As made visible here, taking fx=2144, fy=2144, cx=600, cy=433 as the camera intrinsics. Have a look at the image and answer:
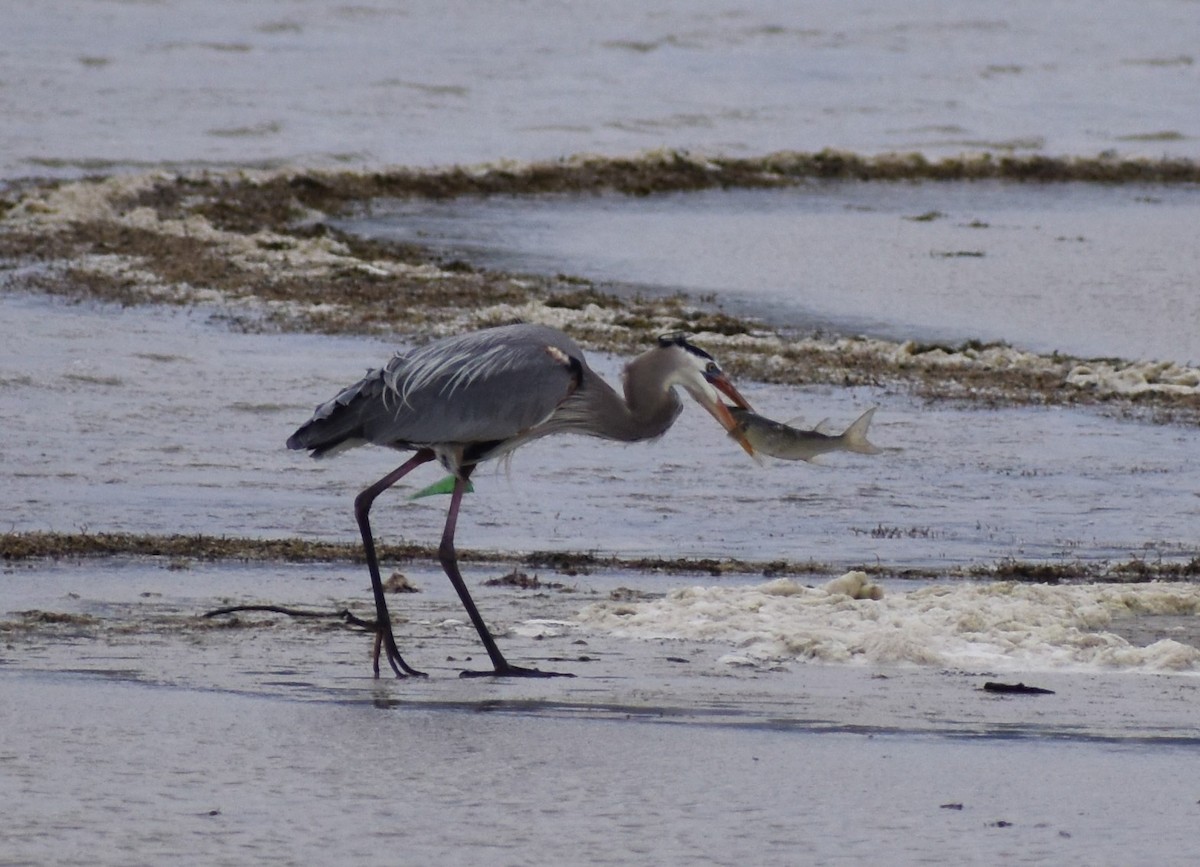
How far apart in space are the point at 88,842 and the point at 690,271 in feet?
68.1

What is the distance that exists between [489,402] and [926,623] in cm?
201

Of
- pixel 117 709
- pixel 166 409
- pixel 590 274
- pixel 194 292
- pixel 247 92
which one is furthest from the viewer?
pixel 247 92

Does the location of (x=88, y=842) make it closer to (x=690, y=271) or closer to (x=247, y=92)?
(x=690, y=271)

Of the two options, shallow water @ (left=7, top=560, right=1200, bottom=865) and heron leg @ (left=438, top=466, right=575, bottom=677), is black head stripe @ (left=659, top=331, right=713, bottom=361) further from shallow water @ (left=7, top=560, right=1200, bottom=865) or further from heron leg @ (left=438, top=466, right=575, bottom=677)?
shallow water @ (left=7, top=560, right=1200, bottom=865)

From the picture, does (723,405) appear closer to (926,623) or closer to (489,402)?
(489,402)

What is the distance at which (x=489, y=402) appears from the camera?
8680mm

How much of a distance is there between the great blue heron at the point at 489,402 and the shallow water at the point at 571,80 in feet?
88.4

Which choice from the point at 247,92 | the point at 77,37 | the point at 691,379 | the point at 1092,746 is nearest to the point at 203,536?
the point at 691,379

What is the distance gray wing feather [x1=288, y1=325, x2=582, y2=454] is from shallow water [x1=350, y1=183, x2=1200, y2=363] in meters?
12.0

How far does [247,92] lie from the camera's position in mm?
49250

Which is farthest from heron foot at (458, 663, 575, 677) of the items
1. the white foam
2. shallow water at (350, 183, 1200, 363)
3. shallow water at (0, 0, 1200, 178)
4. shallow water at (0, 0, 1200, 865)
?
shallow water at (0, 0, 1200, 178)

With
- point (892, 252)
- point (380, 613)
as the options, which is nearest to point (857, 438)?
point (380, 613)

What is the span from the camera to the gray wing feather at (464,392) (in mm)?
8672

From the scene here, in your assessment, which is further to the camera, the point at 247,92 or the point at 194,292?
the point at 247,92
